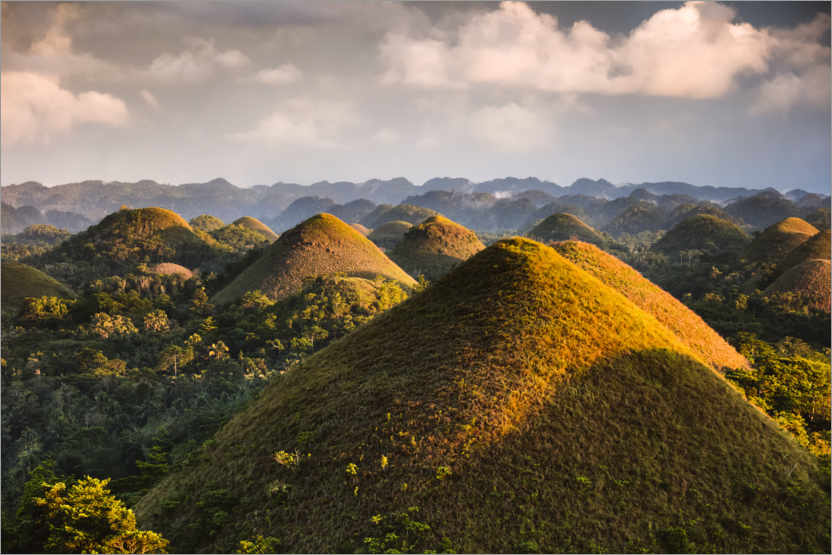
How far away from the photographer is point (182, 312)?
4941 centimetres

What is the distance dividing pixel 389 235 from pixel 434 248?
61377mm

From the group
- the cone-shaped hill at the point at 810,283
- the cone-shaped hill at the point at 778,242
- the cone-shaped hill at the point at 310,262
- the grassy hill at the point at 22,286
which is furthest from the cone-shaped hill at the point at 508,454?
the cone-shaped hill at the point at 778,242

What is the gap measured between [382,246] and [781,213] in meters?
172

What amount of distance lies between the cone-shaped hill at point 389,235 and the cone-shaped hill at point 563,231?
41377mm

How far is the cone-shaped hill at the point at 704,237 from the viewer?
4419 inches

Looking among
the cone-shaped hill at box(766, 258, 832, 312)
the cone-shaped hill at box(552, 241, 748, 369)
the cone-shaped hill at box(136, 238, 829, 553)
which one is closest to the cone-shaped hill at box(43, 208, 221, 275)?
the cone-shaped hill at box(552, 241, 748, 369)

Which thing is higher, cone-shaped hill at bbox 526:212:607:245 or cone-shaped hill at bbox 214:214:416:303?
cone-shaped hill at bbox 526:212:607:245

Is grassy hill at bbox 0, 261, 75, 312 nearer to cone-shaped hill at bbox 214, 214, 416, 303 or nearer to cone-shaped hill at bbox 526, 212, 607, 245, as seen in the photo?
cone-shaped hill at bbox 214, 214, 416, 303

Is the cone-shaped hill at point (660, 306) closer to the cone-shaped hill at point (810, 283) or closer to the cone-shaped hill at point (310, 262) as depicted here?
the cone-shaped hill at point (810, 283)

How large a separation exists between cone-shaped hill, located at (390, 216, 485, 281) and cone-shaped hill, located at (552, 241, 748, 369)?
47592mm

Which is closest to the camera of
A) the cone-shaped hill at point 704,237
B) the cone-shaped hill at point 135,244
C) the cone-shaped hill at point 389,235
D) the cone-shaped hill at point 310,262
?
the cone-shaped hill at point 310,262

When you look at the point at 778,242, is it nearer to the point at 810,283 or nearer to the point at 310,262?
the point at 810,283

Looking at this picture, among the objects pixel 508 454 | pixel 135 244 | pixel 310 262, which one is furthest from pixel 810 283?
pixel 135 244

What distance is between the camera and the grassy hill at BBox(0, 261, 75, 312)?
2058 inches
